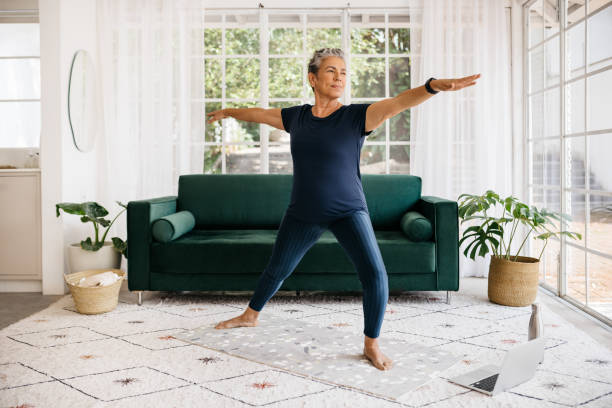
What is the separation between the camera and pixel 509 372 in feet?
6.55

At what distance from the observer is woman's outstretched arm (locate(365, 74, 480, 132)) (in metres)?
1.79

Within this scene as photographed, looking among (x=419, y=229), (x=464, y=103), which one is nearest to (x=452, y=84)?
(x=419, y=229)

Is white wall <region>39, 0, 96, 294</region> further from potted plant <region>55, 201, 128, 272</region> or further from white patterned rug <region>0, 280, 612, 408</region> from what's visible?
white patterned rug <region>0, 280, 612, 408</region>

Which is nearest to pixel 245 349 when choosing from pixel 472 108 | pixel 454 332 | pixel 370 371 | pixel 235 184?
pixel 370 371

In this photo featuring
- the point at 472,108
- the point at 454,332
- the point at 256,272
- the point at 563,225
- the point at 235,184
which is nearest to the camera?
the point at 454,332

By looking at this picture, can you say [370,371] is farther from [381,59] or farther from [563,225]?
[381,59]

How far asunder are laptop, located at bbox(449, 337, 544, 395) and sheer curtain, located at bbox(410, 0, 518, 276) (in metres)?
2.26

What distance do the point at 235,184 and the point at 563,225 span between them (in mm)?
2408

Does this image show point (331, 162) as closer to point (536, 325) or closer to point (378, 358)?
point (378, 358)

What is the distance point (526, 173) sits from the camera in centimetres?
430

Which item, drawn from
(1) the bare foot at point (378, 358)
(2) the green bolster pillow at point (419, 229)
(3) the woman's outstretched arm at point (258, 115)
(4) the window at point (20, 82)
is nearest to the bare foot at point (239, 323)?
(1) the bare foot at point (378, 358)

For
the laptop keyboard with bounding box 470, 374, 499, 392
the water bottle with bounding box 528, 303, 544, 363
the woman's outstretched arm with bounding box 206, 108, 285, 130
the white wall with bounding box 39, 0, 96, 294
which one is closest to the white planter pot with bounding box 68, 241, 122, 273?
the white wall with bounding box 39, 0, 96, 294

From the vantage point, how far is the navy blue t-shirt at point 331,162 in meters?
2.22

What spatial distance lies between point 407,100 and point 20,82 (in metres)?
3.83
